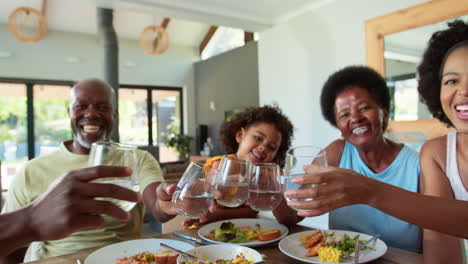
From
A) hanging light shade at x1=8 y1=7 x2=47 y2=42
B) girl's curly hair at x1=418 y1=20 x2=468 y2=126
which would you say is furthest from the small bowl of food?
hanging light shade at x1=8 y1=7 x2=47 y2=42

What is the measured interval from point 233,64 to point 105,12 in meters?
3.16

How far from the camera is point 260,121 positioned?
2.14m

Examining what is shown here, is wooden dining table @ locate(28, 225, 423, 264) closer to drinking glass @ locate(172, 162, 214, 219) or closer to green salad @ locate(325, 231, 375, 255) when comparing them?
green salad @ locate(325, 231, 375, 255)

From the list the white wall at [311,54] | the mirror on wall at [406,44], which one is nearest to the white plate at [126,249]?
the mirror on wall at [406,44]

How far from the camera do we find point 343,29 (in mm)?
4039

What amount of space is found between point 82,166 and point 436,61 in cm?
169

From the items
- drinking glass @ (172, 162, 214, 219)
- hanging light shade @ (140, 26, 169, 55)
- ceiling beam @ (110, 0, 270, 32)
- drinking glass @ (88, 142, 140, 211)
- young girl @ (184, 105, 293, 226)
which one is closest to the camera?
drinking glass @ (88, 142, 140, 211)

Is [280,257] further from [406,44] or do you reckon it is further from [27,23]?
[27,23]

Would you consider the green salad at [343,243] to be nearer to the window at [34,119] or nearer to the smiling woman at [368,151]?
the smiling woman at [368,151]

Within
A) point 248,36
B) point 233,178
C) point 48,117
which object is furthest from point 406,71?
point 48,117

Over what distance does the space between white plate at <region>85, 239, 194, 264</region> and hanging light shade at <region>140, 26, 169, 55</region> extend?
552cm

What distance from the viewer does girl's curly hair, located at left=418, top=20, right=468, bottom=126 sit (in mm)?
1306


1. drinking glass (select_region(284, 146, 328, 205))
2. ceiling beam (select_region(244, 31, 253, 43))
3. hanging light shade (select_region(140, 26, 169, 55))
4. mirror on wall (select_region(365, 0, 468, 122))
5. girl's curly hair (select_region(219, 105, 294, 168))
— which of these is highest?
ceiling beam (select_region(244, 31, 253, 43))

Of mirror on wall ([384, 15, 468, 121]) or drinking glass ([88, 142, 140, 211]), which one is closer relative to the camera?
drinking glass ([88, 142, 140, 211])
